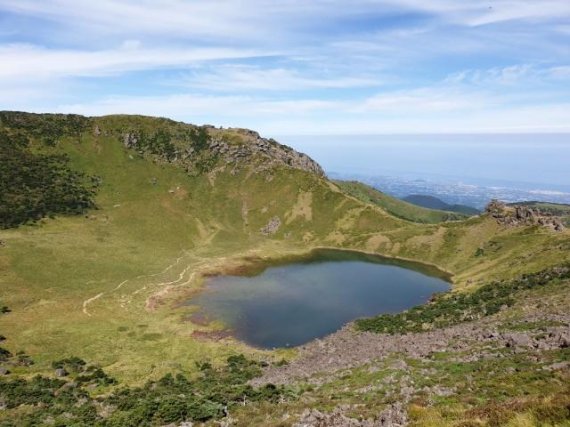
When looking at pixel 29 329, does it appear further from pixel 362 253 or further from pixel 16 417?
pixel 362 253

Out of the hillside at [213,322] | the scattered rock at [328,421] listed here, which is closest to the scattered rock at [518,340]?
the hillside at [213,322]

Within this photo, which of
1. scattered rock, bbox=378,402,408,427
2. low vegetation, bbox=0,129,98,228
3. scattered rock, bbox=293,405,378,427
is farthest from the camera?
low vegetation, bbox=0,129,98,228

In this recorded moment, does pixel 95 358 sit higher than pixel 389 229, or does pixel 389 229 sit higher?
pixel 389 229

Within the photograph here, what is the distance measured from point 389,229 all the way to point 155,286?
95.7 metres

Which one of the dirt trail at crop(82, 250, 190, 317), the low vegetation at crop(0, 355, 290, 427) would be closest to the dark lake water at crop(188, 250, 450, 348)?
the dirt trail at crop(82, 250, 190, 317)

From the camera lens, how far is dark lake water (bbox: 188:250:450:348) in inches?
3472

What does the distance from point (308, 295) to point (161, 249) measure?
6002 centimetres

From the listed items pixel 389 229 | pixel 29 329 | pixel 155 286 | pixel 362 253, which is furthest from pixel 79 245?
pixel 389 229

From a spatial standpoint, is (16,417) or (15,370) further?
(15,370)

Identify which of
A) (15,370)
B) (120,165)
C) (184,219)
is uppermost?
(120,165)

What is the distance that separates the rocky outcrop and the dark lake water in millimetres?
32183

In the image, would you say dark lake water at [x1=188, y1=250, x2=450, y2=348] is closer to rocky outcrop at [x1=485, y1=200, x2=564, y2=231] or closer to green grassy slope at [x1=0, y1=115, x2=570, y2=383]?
green grassy slope at [x1=0, y1=115, x2=570, y2=383]

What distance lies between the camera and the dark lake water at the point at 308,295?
88188mm

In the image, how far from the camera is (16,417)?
5066 cm
